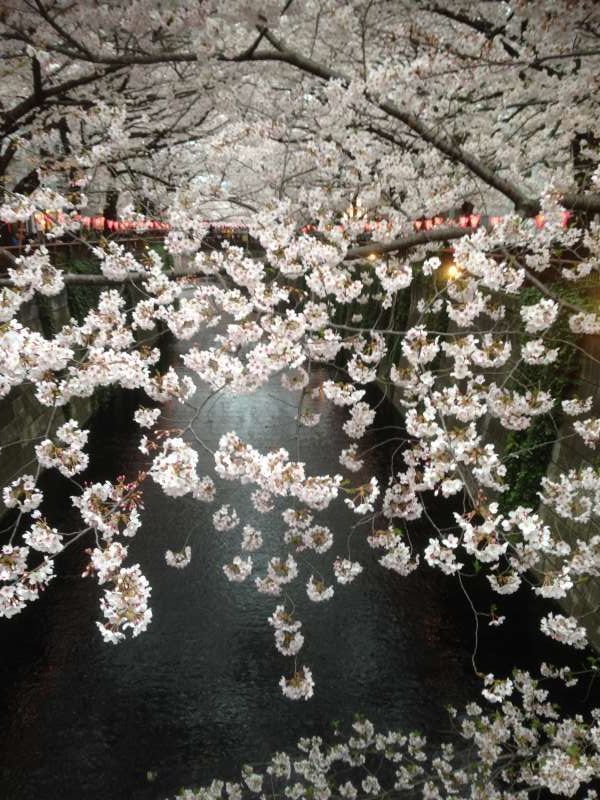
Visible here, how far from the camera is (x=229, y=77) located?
9.29m

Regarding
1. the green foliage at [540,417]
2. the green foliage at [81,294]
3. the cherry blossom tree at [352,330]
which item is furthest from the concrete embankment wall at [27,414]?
the green foliage at [540,417]

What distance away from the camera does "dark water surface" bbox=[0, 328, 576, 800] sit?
563cm

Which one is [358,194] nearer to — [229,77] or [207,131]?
[229,77]

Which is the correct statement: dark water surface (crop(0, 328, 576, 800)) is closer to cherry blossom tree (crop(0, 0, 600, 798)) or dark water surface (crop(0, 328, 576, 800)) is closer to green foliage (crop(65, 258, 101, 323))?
cherry blossom tree (crop(0, 0, 600, 798))

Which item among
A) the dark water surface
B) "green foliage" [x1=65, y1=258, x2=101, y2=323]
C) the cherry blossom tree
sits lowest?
the dark water surface

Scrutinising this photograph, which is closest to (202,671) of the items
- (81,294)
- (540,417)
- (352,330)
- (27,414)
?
(352,330)

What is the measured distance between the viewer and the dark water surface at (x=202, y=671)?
5629 mm

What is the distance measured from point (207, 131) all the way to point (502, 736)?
1305 centimetres

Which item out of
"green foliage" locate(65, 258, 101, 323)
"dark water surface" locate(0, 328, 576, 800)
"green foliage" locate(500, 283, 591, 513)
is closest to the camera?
"dark water surface" locate(0, 328, 576, 800)

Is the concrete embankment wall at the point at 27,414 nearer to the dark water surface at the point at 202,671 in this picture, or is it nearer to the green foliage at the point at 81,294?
the green foliage at the point at 81,294

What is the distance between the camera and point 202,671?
22.1ft

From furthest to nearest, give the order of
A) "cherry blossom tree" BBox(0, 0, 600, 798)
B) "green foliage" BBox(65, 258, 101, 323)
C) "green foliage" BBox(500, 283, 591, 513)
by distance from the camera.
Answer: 1. "green foliage" BBox(65, 258, 101, 323)
2. "green foliage" BBox(500, 283, 591, 513)
3. "cherry blossom tree" BBox(0, 0, 600, 798)

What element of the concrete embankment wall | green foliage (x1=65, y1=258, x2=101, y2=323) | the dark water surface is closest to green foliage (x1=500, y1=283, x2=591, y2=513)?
the dark water surface

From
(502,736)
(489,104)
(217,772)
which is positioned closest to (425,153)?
(489,104)
